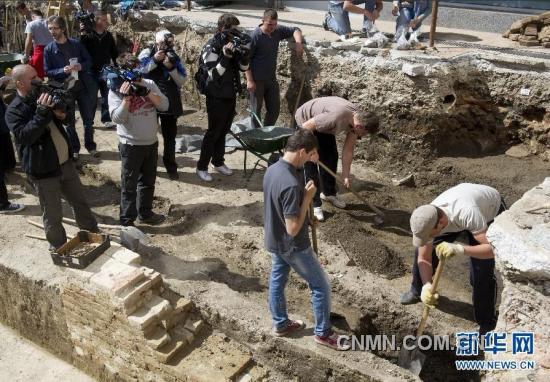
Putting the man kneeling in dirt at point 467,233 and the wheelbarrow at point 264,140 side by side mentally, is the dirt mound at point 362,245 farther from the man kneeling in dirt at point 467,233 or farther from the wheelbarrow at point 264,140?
the wheelbarrow at point 264,140

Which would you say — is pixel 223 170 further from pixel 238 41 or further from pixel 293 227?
pixel 293 227

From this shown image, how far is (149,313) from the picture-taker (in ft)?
15.5

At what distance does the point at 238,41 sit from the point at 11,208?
10.5 feet

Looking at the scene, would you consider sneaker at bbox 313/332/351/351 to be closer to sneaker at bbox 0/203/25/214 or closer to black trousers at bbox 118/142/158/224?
black trousers at bbox 118/142/158/224

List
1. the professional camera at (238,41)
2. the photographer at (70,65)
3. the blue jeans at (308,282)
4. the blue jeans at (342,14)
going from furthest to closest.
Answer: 1. the blue jeans at (342,14)
2. the photographer at (70,65)
3. the professional camera at (238,41)
4. the blue jeans at (308,282)

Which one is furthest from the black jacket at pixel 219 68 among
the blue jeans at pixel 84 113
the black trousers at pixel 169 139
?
the blue jeans at pixel 84 113

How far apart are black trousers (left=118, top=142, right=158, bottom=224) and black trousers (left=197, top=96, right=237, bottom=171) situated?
1048mm

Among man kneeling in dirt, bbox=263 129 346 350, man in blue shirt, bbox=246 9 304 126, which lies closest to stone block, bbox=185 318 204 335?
man kneeling in dirt, bbox=263 129 346 350

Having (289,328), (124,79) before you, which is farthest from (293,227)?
(124,79)

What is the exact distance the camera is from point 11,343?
5742mm

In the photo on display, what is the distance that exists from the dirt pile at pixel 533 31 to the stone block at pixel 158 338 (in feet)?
20.2

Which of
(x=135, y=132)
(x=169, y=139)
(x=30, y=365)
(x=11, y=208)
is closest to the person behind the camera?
(x=30, y=365)

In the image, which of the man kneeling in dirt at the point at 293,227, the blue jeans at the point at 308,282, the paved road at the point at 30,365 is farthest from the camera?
the paved road at the point at 30,365

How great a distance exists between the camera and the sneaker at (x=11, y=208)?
21.1ft
